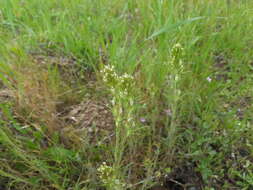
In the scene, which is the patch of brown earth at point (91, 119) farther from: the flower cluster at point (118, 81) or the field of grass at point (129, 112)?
the flower cluster at point (118, 81)

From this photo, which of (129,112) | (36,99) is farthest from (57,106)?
(129,112)

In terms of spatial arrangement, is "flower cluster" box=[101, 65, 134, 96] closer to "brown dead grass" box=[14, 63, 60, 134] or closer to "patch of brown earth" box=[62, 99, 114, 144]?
"patch of brown earth" box=[62, 99, 114, 144]

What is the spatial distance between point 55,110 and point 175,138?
85cm

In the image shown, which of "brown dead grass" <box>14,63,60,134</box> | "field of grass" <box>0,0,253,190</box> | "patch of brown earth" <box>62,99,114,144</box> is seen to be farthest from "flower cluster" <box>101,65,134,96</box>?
"brown dead grass" <box>14,63,60,134</box>

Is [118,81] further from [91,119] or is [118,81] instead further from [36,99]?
[36,99]

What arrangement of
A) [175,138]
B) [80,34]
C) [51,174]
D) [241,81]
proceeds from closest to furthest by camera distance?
[51,174] < [175,138] < [241,81] < [80,34]

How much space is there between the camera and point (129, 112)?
3.78 feet

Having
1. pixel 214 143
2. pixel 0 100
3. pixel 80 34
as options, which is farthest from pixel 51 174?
pixel 80 34

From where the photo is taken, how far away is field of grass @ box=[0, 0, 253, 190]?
1359mm

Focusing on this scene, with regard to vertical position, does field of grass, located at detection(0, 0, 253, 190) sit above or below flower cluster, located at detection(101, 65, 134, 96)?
below

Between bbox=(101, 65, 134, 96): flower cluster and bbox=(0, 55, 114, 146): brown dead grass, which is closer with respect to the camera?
bbox=(101, 65, 134, 96): flower cluster

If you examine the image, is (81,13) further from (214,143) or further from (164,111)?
(214,143)

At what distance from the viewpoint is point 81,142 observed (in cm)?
152

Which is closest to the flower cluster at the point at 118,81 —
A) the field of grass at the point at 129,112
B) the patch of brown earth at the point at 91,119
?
the field of grass at the point at 129,112
